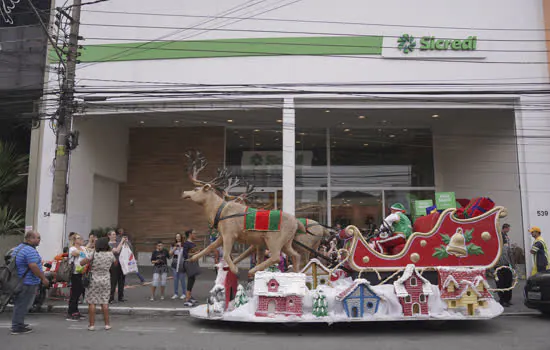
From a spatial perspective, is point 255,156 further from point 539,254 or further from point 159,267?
point 539,254

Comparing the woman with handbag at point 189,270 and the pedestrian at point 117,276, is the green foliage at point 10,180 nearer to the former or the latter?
the pedestrian at point 117,276

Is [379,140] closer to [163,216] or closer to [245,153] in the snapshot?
[245,153]

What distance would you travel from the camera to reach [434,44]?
14133 millimetres

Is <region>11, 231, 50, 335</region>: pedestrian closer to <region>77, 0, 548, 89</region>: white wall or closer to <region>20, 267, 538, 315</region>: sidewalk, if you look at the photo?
<region>20, 267, 538, 315</region>: sidewalk

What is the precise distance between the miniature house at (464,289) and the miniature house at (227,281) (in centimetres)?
391

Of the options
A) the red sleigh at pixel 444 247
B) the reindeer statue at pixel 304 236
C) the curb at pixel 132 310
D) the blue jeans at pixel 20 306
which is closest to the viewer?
the blue jeans at pixel 20 306

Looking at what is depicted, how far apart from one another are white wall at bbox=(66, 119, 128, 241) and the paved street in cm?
746

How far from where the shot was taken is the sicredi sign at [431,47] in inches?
555

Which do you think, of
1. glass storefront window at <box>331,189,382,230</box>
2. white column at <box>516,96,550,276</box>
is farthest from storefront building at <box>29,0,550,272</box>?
glass storefront window at <box>331,189,382,230</box>

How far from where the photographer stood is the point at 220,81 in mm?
14414

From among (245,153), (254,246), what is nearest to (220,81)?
(245,153)

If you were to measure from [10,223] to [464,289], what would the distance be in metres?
14.9

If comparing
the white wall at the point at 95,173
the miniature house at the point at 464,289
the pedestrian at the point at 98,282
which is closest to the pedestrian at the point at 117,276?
the pedestrian at the point at 98,282

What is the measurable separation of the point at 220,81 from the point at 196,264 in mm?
6826
